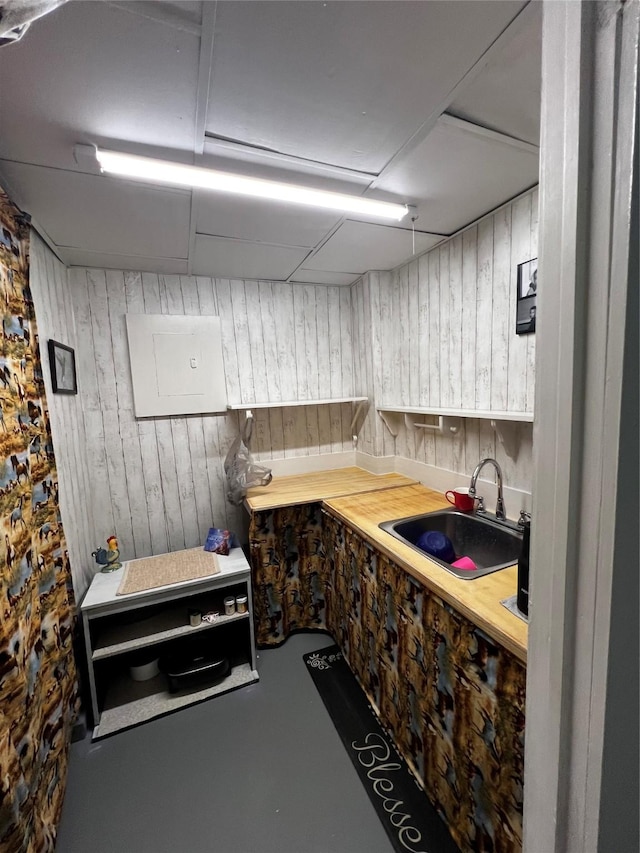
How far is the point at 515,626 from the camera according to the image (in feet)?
2.99

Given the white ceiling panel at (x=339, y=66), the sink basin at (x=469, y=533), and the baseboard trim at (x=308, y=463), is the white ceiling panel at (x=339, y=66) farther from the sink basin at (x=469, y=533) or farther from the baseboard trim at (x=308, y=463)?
the baseboard trim at (x=308, y=463)

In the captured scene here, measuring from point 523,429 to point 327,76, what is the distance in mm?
1487

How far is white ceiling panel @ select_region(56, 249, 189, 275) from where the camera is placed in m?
1.88

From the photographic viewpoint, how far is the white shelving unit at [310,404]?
2.29 m

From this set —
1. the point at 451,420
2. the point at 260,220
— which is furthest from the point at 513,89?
the point at 451,420

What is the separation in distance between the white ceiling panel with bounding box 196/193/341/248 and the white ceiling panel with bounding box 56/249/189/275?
0.49 m

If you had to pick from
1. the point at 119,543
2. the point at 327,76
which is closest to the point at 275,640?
the point at 119,543

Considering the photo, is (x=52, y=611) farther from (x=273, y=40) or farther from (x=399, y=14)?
(x=399, y=14)

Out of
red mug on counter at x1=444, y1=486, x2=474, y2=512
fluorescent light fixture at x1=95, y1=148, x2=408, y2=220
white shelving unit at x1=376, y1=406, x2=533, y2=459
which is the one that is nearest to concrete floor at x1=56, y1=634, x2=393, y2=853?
red mug on counter at x1=444, y1=486, x2=474, y2=512

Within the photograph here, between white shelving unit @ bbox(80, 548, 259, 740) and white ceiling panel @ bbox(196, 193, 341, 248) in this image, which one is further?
white shelving unit @ bbox(80, 548, 259, 740)

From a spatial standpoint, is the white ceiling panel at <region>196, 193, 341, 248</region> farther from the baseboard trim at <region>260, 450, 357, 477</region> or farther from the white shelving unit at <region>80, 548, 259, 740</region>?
the white shelving unit at <region>80, 548, 259, 740</region>

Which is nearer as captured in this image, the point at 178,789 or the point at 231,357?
the point at 178,789

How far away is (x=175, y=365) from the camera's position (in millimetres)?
2285

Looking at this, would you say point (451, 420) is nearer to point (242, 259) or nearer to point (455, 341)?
point (455, 341)
